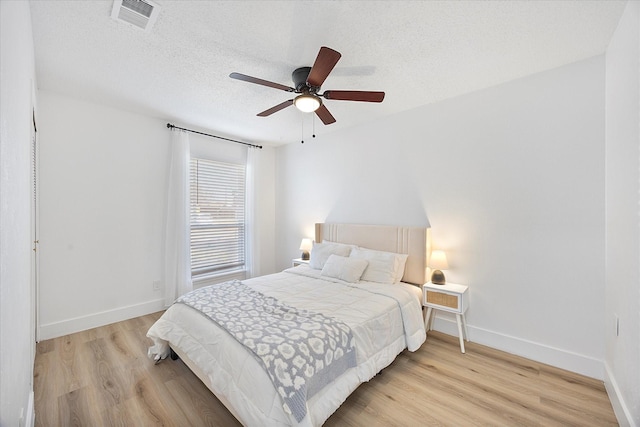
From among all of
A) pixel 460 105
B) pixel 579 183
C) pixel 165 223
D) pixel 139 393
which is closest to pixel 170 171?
pixel 165 223

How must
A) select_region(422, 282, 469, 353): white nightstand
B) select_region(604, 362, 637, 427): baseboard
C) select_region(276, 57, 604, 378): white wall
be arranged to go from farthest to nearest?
select_region(422, 282, 469, 353): white nightstand → select_region(276, 57, 604, 378): white wall → select_region(604, 362, 637, 427): baseboard

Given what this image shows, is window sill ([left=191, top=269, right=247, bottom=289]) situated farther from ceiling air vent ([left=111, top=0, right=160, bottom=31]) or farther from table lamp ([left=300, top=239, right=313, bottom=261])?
ceiling air vent ([left=111, top=0, right=160, bottom=31])

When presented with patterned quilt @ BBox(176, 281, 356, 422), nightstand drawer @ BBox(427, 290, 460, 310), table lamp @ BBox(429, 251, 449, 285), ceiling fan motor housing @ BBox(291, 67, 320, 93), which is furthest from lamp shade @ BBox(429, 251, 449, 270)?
ceiling fan motor housing @ BBox(291, 67, 320, 93)

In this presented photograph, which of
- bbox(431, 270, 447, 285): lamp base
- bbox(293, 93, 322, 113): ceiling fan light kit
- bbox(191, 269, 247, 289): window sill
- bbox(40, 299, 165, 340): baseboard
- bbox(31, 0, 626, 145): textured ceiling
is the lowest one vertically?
bbox(40, 299, 165, 340): baseboard

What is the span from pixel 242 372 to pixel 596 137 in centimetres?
328

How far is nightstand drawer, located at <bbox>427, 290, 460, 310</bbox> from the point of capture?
266 cm

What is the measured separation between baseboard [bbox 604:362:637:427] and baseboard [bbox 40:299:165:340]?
4.59 m

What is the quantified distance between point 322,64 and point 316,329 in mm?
1831

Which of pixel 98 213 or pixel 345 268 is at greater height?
pixel 98 213

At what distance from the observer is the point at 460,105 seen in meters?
2.96

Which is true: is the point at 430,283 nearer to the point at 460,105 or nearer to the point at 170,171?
the point at 460,105

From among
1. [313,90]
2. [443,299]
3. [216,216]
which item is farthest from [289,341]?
[216,216]

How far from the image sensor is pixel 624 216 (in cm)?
178

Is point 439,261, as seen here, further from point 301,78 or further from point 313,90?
point 301,78
